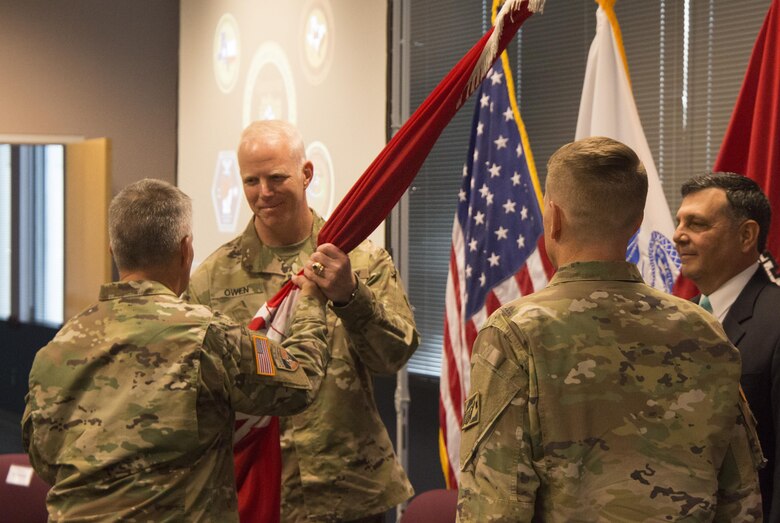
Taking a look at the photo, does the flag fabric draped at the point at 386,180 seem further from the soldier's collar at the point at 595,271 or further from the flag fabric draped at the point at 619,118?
the flag fabric draped at the point at 619,118

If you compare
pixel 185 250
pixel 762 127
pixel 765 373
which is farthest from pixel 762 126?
pixel 185 250

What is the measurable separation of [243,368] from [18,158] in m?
6.16

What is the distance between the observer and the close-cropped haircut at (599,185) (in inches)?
58.0

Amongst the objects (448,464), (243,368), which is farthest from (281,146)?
(448,464)

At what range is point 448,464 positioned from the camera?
138 inches

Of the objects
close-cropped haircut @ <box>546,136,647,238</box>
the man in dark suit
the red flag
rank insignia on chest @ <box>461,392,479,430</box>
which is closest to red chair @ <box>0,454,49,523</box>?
rank insignia on chest @ <box>461,392,479,430</box>

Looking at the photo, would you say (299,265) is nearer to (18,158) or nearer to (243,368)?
(243,368)

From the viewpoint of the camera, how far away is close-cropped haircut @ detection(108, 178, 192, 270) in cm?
181

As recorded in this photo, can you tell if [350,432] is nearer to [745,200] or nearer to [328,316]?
[328,316]

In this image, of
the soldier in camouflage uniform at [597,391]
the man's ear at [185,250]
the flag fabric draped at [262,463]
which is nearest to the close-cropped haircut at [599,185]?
the soldier in camouflage uniform at [597,391]

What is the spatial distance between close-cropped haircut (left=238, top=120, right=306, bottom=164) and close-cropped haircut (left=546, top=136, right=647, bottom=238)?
109 centimetres

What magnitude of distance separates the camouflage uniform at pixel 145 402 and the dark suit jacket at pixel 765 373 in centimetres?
105

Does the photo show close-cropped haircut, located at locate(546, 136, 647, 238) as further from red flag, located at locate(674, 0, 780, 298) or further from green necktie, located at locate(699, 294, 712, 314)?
red flag, located at locate(674, 0, 780, 298)

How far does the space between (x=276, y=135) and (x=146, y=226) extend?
0.71 metres
